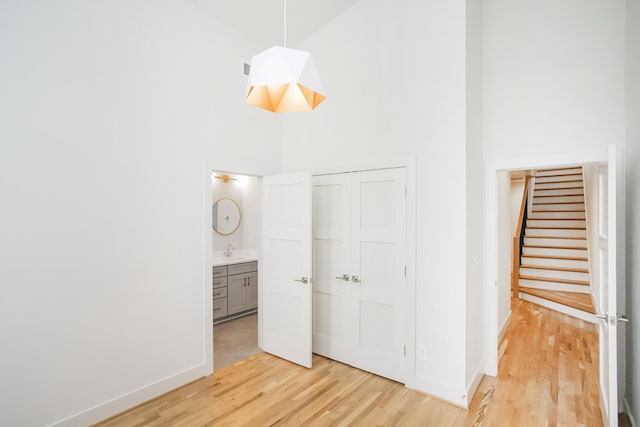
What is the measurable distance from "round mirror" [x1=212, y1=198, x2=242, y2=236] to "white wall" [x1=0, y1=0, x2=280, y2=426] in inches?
80.0

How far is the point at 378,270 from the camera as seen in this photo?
304cm

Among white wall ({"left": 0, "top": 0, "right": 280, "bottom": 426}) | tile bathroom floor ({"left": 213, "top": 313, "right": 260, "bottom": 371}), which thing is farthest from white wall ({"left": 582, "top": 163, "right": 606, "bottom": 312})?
white wall ({"left": 0, "top": 0, "right": 280, "bottom": 426})

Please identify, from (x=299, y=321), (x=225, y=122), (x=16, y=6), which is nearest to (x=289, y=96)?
(x=225, y=122)

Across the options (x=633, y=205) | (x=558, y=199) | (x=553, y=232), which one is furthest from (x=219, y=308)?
(x=558, y=199)

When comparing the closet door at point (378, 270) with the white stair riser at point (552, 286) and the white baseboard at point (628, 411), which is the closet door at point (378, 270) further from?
the white stair riser at point (552, 286)

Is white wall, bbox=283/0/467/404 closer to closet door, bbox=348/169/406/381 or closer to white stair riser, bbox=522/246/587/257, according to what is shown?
closet door, bbox=348/169/406/381

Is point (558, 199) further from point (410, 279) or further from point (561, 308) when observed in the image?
point (410, 279)

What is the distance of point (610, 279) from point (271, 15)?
3.74 m

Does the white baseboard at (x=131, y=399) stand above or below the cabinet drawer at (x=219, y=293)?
below

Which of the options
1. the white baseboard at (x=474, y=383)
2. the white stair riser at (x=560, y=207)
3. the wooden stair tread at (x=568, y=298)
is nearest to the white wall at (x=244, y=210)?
the white baseboard at (x=474, y=383)

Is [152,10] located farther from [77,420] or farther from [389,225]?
[77,420]

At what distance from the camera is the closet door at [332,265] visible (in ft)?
10.8

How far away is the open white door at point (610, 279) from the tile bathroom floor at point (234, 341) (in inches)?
125

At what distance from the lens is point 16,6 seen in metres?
2.03
